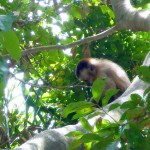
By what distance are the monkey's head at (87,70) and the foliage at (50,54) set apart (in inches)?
4.6

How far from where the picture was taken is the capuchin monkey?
21.6ft

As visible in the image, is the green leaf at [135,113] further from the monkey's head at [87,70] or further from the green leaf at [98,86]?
the monkey's head at [87,70]

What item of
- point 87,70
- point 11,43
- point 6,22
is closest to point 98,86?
point 11,43

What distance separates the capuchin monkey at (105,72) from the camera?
21.6ft

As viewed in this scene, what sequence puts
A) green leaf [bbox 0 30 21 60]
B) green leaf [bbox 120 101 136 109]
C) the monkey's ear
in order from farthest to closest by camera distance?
the monkey's ear, green leaf [bbox 120 101 136 109], green leaf [bbox 0 30 21 60]

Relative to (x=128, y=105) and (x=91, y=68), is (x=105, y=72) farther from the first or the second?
(x=128, y=105)

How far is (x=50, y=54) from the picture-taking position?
14.1 feet

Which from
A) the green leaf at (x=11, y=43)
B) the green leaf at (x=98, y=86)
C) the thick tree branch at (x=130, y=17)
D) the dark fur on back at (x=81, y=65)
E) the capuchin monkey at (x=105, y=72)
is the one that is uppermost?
the thick tree branch at (x=130, y=17)

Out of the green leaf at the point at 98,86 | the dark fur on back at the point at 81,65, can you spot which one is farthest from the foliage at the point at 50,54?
the green leaf at the point at 98,86

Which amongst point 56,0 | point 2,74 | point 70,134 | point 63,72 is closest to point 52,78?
point 63,72

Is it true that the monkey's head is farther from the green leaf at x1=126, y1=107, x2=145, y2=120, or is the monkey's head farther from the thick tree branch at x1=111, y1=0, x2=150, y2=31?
the green leaf at x1=126, y1=107, x2=145, y2=120

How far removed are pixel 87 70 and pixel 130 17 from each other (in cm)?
411

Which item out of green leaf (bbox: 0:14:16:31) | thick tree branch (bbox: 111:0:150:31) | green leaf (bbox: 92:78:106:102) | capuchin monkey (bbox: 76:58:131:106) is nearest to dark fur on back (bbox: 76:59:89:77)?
capuchin monkey (bbox: 76:58:131:106)

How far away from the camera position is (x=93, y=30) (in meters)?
5.99
